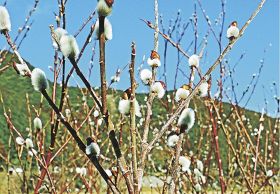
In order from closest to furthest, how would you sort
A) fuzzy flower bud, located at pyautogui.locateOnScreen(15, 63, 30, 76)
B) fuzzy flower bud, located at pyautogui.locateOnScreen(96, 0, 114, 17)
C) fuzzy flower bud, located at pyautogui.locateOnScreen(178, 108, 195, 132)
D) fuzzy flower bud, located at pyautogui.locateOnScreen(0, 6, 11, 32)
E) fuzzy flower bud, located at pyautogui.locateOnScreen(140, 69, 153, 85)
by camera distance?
fuzzy flower bud, located at pyautogui.locateOnScreen(96, 0, 114, 17)
fuzzy flower bud, located at pyautogui.locateOnScreen(178, 108, 195, 132)
fuzzy flower bud, located at pyautogui.locateOnScreen(0, 6, 11, 32)
fuzzy flower bud, located at pyautogui.locateOnScreen(15, 63, 30, 76)
fuzzy flower bud, located at pyautogui.locateOnScreen(140, 69, 153, 85)

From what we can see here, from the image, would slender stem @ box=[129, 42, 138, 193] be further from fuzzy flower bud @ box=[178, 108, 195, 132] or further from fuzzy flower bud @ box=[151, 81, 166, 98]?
fuzzy flower bud @ box=[151, 81, 166, 98]

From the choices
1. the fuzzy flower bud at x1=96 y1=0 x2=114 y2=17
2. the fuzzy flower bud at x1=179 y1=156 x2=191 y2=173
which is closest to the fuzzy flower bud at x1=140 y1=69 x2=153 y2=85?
the fuzzy flower bud at x1=179 y1=156 x2=191 y2=173

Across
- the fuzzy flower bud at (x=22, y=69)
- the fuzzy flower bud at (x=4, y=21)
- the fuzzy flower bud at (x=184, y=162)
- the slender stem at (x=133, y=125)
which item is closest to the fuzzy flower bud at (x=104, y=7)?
the slender stem at (x=133, y=125)

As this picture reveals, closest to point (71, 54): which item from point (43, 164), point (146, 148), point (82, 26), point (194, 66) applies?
point (146, 148)

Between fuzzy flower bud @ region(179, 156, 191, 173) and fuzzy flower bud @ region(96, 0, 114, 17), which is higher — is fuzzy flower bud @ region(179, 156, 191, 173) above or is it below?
below

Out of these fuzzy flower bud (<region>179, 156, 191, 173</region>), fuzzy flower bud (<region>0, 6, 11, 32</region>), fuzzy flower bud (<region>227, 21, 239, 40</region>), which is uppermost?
fuzzy flower bud (<region>227, 21, 239, 40</region>)

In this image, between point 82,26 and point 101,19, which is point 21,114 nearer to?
point 82,26

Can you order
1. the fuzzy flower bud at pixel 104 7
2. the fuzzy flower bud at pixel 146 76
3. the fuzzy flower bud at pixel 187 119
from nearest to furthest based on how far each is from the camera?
1. the fuzzy flower bud at pixel 104 7
2. the fuzzy flower bud at pixel 187 119
3. the fuzzy flower bud at pixel 146 76

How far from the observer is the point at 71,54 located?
0.93 meters

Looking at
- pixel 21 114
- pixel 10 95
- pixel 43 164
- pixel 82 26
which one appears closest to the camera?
pixel 43 164

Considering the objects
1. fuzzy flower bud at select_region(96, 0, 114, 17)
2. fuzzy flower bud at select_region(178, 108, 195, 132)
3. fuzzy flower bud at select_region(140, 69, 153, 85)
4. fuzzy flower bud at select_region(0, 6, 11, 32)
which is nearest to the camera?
fuzzy flower bud at select_region(96, 0, 114, 17)

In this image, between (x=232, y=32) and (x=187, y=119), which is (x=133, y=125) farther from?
(x=232, y=32)

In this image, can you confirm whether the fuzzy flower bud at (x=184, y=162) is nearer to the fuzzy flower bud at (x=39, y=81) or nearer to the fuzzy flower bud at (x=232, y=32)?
the fuzzy flower bud at (x=232, y=32)

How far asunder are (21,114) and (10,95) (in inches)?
84.7
